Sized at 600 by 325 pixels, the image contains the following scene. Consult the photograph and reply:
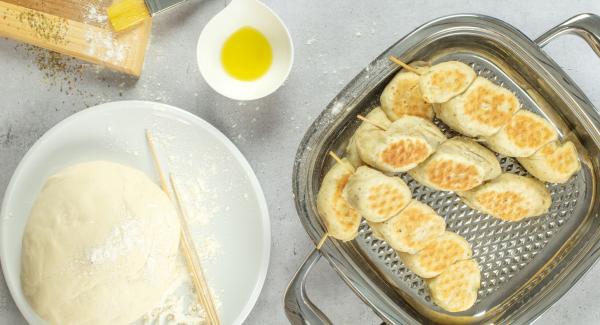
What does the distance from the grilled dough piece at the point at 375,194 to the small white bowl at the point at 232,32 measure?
0.37 m

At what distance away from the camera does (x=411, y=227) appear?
1458 mm

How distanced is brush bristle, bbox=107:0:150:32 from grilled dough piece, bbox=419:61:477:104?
2.55 feet

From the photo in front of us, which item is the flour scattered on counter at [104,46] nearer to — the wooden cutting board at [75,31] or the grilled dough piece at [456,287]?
the wooden cutting board at [75,31]

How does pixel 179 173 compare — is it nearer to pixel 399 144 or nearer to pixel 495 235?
pixel 399 144

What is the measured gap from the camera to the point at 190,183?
5.47 feet

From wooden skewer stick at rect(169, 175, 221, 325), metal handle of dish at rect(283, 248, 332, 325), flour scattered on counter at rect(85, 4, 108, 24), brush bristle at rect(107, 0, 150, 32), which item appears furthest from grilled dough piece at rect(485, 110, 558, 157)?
flour scattered on counter at rect(85, 4, 108, 24)

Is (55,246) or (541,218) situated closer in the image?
(55,246)

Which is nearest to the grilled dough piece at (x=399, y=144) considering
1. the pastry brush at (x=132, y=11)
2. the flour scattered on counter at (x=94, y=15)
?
the pastry brush at (x=132, y=11)

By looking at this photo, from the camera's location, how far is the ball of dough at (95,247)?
4.90 ft

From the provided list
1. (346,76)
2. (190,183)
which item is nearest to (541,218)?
(346,76)

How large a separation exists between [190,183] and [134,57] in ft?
1.24

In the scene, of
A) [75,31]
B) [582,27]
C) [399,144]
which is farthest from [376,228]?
[75,31]

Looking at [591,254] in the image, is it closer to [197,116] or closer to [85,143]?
[197,116]

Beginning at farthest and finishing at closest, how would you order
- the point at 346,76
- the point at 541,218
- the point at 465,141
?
the point at 346,76
the point at 541,218
the point at 465,141
